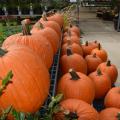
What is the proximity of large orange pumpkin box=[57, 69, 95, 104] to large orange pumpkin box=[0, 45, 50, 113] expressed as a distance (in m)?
0.46

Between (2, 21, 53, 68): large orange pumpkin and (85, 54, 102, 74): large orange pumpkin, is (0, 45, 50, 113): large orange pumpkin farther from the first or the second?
(85, 54, 102, 74): large orange pumpkin

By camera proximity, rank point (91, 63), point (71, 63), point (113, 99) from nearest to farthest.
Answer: point (113, 99)
point (71, 63)
point (91, 63)

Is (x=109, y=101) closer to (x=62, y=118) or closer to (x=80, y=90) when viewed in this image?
(x=80, y=90)

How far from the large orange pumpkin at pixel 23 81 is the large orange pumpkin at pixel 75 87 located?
462 millimetres

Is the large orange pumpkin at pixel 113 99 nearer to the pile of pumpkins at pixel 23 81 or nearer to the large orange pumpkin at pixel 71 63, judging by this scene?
the large orange pumpkin at pixel 71 63

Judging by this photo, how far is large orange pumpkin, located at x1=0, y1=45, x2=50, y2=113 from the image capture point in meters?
1.14

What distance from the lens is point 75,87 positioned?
1.72 meters

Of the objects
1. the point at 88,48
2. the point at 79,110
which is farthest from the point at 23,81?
the point at 88,48

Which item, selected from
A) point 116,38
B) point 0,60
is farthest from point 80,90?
point 116,38

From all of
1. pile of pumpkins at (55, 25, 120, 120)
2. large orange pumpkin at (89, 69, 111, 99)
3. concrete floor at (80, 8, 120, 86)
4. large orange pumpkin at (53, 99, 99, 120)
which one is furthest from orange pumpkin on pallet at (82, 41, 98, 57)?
large orange pumpkin at (53, 99, 99, 120)

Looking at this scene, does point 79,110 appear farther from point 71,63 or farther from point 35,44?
point 71,63

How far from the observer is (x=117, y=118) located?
5.50ft

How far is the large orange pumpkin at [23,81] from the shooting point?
1.14m

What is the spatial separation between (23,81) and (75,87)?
2.02 ft
